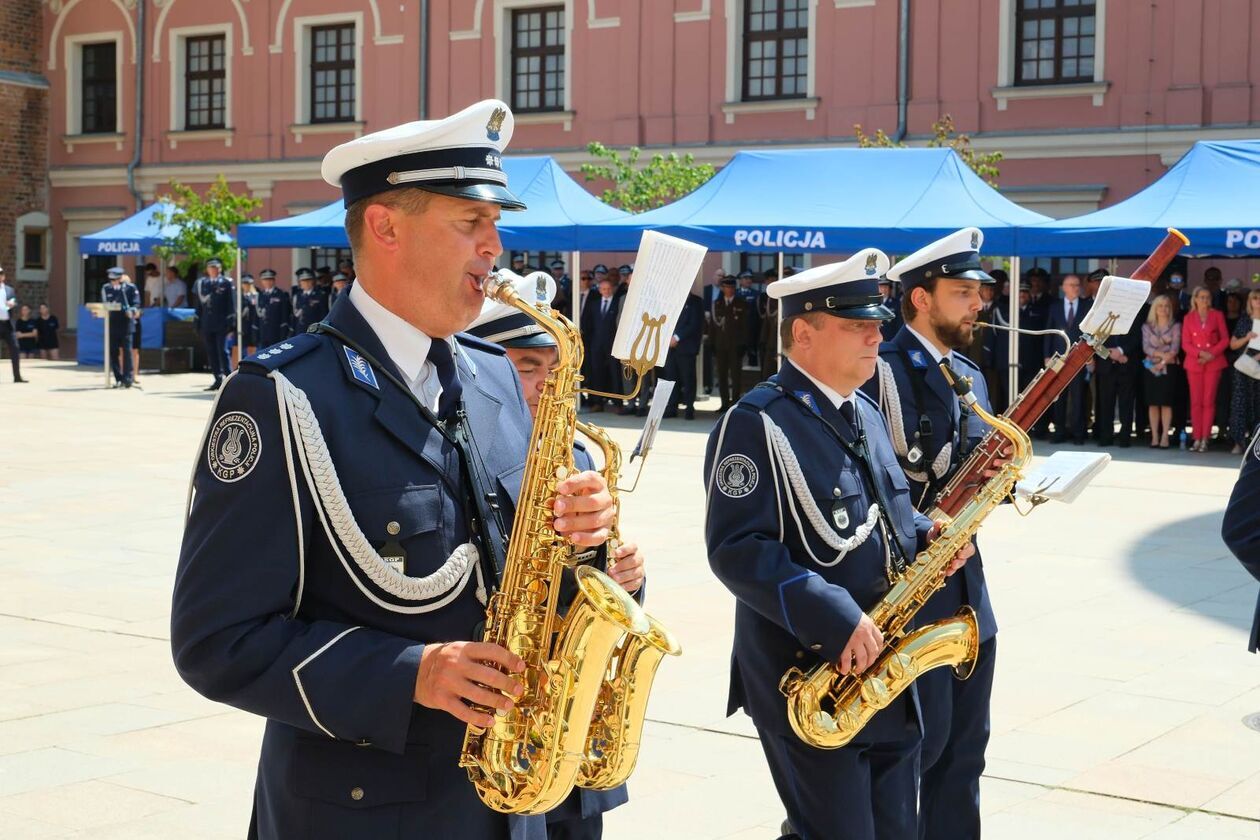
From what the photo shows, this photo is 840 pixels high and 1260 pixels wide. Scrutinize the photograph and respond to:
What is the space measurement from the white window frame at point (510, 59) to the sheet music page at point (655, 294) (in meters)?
28.5

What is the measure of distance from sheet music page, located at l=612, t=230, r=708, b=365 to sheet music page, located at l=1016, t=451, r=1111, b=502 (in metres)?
2.15

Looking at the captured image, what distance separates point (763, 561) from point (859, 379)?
2.24ft

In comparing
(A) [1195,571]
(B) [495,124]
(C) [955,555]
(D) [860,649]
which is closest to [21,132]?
(A) [1195,571]

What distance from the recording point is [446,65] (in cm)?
3266

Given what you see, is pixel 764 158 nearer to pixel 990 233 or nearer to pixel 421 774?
pixel 990 233

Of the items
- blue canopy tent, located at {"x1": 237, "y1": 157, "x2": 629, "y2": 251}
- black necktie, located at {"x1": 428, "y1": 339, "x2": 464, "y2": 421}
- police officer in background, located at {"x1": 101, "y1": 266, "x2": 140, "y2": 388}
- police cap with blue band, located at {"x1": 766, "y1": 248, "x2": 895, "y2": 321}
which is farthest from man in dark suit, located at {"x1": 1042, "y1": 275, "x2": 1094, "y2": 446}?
black necktie, located at {"x1": 428, "y1": 339, "x2": 464, "y2": 421}

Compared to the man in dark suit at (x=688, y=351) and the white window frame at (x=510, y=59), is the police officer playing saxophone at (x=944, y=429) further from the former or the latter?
the white window frame at (x=510, y=59)

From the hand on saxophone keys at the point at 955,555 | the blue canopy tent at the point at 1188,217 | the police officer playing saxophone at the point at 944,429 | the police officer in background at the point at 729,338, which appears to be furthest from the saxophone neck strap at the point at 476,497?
the police officer in background at the point at 729,338

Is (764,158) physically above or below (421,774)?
above

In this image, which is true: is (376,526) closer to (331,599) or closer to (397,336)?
(331,599)

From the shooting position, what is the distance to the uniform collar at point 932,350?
18.6 feet

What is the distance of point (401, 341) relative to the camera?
9.88ft

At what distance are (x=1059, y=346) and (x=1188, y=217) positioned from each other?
227cm

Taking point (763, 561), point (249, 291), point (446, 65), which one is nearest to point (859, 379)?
point (763, 561)
